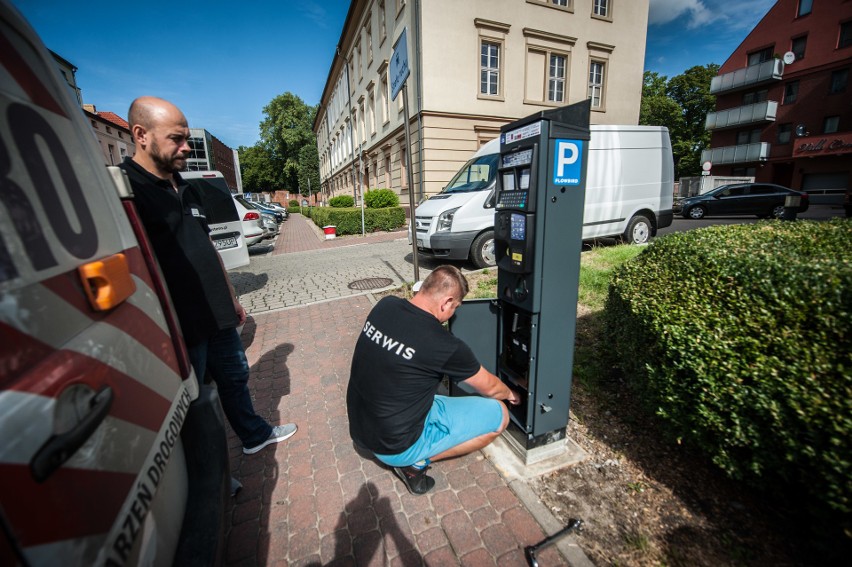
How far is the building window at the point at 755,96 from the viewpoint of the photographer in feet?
88.4

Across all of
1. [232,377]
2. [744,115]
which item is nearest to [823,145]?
[744,115]

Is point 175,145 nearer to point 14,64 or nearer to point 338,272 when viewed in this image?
point 14,64

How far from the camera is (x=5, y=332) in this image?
0.69m

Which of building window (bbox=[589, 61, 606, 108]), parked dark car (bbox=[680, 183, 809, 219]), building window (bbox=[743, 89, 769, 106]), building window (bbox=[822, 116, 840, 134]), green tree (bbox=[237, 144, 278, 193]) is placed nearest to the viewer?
parked dark car (bbox=[680, 183, 809, 219])

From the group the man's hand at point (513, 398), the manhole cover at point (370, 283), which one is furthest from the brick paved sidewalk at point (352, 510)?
the manhole cover at point (370, 283)

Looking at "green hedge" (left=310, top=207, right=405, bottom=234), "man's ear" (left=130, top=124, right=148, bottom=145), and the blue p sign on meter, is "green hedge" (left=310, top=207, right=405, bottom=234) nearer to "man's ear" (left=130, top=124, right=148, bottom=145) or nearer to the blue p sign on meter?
"man's ear" (left=130, top=124, right=148, bottom=145)

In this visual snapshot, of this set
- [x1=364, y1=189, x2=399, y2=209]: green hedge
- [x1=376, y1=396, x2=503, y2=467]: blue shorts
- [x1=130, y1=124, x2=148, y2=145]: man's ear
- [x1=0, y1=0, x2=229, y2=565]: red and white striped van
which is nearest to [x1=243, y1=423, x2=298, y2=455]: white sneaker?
[x1=376, y1=396, x2=503, y2=467]: blue shorts

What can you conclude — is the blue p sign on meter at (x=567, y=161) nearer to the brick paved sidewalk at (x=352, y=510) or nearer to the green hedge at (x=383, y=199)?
the brick paved sidewalk at (x=352, y=510)

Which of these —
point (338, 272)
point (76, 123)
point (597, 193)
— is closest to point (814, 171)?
point (597, 193)

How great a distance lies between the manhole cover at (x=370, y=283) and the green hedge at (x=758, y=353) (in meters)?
4.78

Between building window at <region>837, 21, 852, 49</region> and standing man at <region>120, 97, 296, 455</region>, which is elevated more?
building window at <region>837, 21, 852, 49</region>

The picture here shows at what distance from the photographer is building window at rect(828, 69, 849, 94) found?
74.3ft

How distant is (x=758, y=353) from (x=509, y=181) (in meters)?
1.52

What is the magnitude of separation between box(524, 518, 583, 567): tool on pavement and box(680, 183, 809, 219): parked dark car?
16.7 metres
